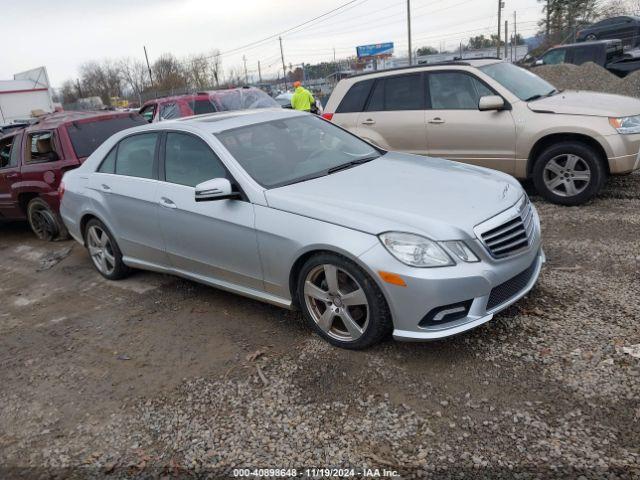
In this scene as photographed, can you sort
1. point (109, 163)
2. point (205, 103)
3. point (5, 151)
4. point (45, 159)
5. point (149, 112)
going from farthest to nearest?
point (149, 112), point (205, 103), point (5, 151), point (45, 159), point (109, 163)

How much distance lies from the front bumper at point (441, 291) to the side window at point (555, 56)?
1632 cm

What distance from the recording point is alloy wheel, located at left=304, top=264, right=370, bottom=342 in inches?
133

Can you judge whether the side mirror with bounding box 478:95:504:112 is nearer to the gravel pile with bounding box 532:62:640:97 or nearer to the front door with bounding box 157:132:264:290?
the front door with bounding box 157:132:264:290

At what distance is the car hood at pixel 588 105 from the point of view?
589 cm

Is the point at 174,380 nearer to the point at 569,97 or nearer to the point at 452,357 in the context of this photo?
the point at 452,357

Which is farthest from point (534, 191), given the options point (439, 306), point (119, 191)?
point (119, 191)

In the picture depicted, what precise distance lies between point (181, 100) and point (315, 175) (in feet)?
28.5

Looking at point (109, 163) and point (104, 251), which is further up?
point (109, 163)

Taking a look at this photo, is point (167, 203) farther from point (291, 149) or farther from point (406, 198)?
point (406, 198)

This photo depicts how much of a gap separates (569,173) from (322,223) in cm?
401

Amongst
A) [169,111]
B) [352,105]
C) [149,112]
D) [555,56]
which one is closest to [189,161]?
[352,105]

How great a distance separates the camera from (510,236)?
11.1 ft

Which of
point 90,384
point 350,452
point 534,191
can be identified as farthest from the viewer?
point 534,191

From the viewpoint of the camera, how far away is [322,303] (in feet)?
11.9
